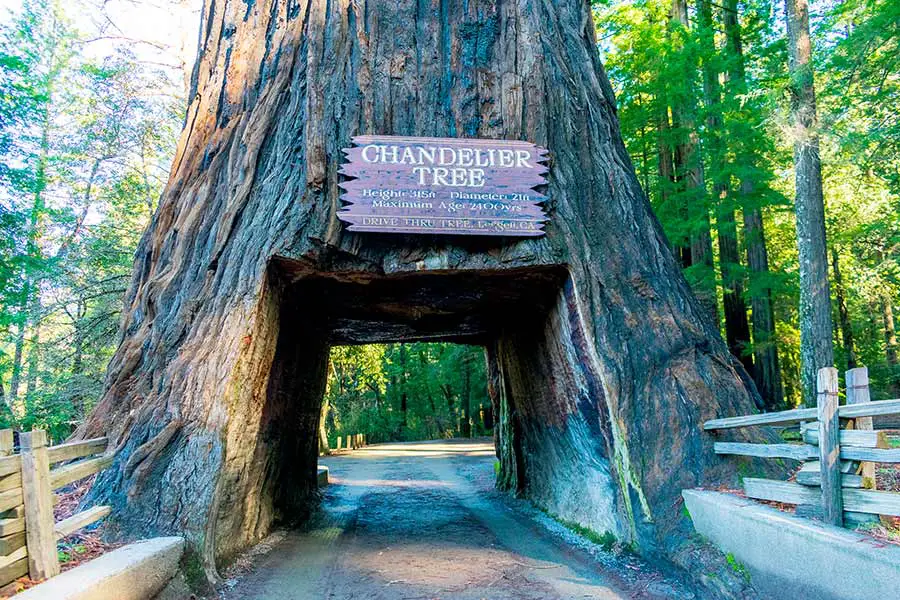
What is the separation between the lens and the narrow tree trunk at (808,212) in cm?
1047

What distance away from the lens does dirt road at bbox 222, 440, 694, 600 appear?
591 cm

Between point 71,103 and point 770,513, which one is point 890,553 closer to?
point 770,513

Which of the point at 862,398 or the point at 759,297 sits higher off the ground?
the point at 759,297

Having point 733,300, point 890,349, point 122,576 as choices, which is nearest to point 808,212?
point 733,300

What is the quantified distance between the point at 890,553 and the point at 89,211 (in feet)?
73.9

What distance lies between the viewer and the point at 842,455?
179 inches

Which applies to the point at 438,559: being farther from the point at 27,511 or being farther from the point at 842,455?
the point at 842,455

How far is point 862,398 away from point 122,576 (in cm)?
560

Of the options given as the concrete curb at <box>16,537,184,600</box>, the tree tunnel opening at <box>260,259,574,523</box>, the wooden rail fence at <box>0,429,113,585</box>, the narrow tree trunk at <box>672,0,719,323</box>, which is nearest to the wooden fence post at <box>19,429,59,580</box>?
the wooden rail fence at <box>0,429,113,585</box>

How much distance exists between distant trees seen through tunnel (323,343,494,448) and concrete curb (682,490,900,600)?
2374cm

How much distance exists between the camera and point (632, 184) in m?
8.28

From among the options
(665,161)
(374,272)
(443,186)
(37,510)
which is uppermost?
(665,161)

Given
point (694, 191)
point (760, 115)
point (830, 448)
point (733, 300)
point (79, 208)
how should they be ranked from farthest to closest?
point (79, 208) < point (733, 300) < point (694, 191) < point (760, 115) < point (830, 448)

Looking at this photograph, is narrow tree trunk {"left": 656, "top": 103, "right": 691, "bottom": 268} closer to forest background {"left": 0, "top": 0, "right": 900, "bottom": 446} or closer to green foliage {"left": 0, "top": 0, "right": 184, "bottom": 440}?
forest background {"left": 0, "top": 0, "right": 900, "bottom": 446}
